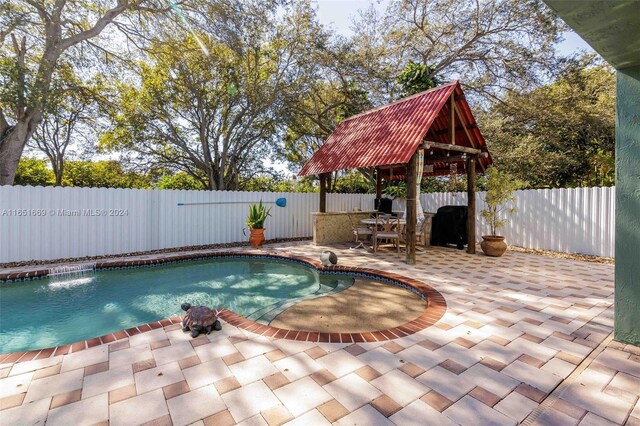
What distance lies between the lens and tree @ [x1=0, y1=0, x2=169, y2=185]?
7.19 metres

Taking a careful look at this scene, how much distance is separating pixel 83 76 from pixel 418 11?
12.7 m

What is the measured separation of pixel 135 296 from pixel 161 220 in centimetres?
351

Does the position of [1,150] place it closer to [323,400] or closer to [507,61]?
[323,400]

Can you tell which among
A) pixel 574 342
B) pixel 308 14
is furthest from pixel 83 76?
pixel 574 342

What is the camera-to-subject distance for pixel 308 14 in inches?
452

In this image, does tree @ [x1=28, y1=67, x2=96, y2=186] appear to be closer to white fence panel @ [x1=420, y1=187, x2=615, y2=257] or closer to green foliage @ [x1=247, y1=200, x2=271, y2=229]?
green foliage @ [x1=247, y1=200, x2=271, y2=229]

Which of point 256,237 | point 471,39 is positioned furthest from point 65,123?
point 471,39

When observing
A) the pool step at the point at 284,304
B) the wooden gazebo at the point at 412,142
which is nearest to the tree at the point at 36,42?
the wooden gazebo at the point at 412,142

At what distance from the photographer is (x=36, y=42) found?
8.66 meters

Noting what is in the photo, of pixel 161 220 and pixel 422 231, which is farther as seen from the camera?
pixel 422 231

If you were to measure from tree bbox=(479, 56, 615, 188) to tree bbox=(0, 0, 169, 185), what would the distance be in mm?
13533

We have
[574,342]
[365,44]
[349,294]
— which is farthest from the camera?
[365,44]

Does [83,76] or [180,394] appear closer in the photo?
[180,394]

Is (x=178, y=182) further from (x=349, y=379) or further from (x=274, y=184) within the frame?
(x=349, y=379)
